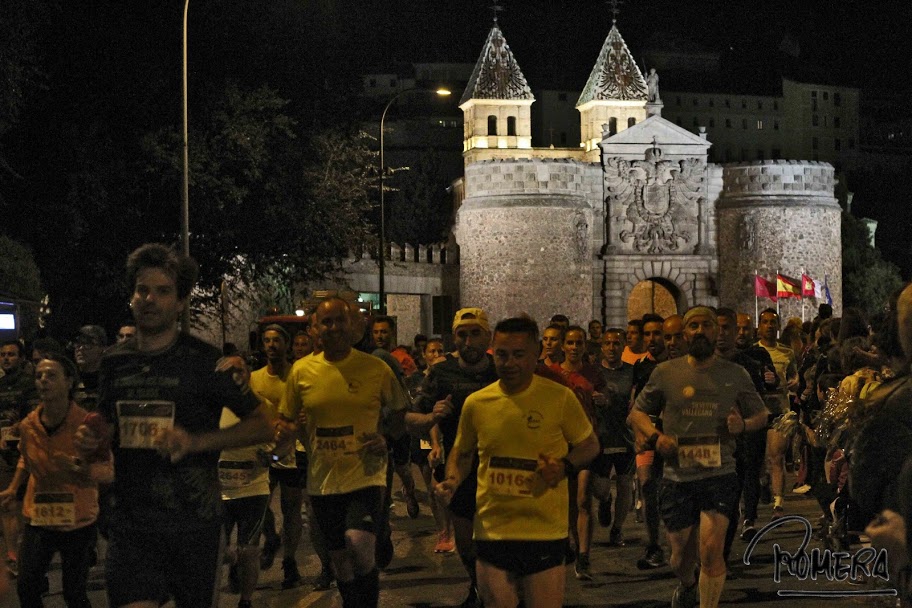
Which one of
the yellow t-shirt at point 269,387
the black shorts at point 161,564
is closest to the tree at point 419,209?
the yellow t-shirt at point 269,387

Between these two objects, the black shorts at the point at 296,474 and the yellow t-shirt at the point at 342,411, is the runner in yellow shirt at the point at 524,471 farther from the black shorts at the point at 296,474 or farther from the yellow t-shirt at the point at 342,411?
the black shorts at the point at 296,474

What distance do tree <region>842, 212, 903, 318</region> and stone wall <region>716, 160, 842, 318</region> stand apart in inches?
1024

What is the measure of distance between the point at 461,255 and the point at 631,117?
38.1 ft

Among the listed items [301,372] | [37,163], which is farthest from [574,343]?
[37,163]

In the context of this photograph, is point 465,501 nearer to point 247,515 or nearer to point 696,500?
point 696,500

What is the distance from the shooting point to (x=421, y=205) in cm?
7338

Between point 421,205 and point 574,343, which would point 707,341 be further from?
point 421,205

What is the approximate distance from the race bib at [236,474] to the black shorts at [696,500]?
2593 mm

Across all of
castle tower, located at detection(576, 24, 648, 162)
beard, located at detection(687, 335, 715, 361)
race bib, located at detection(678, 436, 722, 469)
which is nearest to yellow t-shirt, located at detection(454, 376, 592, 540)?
race bib, located at detection(678, 436, 722, 469)

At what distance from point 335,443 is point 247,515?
4.72 feet

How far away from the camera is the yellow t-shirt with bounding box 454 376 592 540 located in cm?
622

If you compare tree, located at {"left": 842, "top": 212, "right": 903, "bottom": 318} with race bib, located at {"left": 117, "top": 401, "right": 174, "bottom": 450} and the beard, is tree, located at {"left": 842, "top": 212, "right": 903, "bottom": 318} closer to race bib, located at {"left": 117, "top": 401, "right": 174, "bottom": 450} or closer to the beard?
the beard

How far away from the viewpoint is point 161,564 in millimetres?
5418

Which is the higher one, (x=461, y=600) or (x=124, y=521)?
(x=124, y=521)
